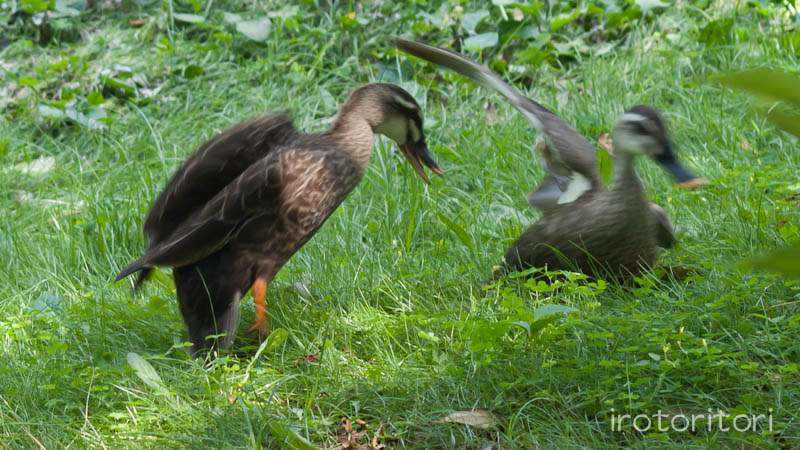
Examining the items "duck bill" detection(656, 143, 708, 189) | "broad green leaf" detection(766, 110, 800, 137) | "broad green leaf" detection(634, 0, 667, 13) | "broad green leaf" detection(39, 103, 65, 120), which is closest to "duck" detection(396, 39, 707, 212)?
"duck bill" detection(656, 143, 708, 189)

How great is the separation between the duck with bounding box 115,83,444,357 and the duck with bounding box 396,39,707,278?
71 centimetres

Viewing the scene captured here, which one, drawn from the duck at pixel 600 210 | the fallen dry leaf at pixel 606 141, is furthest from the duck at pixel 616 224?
the fallen dry leaf at pixel 606 141

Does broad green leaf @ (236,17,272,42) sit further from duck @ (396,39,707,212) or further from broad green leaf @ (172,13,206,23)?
duck @ (396,39,707,212)

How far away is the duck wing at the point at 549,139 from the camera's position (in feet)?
11.1

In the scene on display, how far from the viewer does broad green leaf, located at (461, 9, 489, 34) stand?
21.3ft

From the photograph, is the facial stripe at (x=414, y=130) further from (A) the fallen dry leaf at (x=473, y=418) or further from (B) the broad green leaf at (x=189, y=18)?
(B) the broad green leaf at (x=189, y=18)

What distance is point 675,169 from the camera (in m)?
3.12

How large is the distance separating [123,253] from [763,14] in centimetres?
473

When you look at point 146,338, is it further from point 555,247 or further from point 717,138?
point 717,138

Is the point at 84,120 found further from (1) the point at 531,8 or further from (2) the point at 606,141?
(2) the point at 606,141

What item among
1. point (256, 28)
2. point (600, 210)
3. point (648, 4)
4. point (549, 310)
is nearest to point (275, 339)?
point (549, 310)

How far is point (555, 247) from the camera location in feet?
10.7

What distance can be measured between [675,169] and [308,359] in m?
1.55

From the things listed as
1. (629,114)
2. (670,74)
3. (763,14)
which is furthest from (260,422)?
(763,14)
